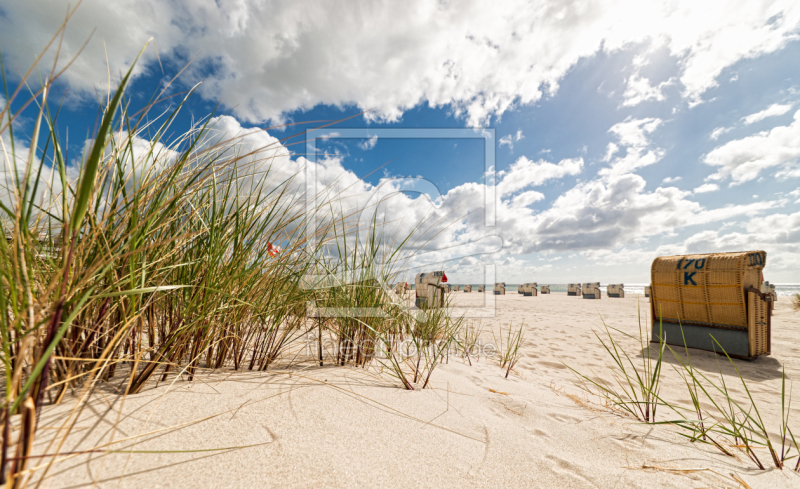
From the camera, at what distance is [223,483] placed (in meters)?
0.75

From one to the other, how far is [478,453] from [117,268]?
1.23m

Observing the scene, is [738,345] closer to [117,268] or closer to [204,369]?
[204,369]

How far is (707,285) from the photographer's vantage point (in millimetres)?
4004

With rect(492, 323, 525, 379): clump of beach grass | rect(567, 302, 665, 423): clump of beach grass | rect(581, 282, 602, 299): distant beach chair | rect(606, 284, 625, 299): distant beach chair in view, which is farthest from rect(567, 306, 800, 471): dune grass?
rect(606, 284, 625, 299): distant beach chair

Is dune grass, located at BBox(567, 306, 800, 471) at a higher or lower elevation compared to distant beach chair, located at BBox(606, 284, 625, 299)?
higher

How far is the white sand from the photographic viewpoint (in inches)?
31.0

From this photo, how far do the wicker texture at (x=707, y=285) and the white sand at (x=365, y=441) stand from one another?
127 inches

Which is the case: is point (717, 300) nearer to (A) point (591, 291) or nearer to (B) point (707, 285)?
(B) point (707, 285)

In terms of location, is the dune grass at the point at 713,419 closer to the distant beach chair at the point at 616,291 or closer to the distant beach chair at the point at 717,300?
the distant beach chair at the point at 717,300

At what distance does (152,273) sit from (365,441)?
33.2 inches

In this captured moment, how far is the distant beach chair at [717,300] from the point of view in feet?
12.0

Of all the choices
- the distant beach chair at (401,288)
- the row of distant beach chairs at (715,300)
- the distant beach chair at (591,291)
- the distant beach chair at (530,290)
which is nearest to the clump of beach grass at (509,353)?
the row of distant beach chairs at (715,300)

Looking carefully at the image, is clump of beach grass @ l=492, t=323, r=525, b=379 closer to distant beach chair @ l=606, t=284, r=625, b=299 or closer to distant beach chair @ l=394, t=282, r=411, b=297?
distant beach chair @ l=394, t=282, r=411, b=297

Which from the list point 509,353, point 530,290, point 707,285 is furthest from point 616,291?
point 509,353
